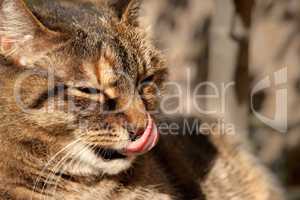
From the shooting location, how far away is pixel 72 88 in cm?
193

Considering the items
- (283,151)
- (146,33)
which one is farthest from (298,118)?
(146,33)

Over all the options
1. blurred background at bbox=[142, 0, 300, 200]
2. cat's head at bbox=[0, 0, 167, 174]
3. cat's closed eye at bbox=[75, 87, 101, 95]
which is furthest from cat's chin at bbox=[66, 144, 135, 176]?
blurred background at bbox=[142, 0, 300, 200]

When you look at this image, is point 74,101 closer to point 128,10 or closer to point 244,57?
point 128,10

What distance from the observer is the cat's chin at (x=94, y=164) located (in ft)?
6.59

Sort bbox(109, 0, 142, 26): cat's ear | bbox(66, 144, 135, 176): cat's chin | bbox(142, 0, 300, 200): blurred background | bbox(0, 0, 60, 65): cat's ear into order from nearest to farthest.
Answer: bbox(0, 0, 60, 65): cat's ear < bbox(66, 144, 135, 176): cat's chin < bbox(109, 0, 142, 26): cat's ear < bbox(142, 0, 300, 200): blurred background

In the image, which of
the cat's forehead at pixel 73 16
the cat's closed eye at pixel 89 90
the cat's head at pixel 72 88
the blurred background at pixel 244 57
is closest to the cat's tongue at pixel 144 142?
the cat's head at pixel 72 88

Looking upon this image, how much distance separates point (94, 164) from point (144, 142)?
191 millimetres

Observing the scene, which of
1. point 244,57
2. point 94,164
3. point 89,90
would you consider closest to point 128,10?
point 89,90

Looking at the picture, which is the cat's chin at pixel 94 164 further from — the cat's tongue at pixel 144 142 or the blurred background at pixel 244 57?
the blurred background at pixel 244 57

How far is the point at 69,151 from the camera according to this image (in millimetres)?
1985

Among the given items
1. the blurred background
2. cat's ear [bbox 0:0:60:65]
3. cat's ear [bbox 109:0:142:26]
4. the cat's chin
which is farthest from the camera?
the blurred background

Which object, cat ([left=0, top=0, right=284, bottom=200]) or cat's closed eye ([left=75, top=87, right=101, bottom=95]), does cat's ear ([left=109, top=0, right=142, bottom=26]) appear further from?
cat's closed eye ([left=75, top=87, right=101, bottom=95])

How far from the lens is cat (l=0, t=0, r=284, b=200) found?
1927mm

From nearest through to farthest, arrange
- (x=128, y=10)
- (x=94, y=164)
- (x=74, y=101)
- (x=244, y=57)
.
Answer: (x=74, y=101) → (x=94, y=164) → (x=128, y=10) → (x=244, y=57)
